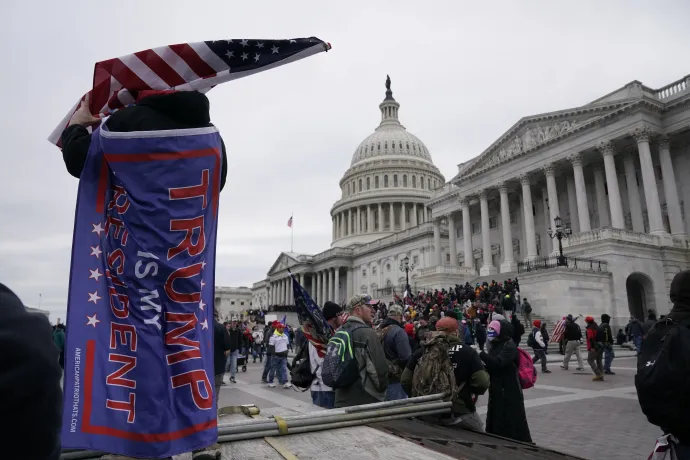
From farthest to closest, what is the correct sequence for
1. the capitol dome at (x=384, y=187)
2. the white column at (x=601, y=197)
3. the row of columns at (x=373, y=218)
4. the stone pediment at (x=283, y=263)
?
the stone pediment at (x=283, y=263) < the capitol dome at (x=384, y=187) < the row of columns at (x=373, y=218) < the white column at (x=601, y=197)

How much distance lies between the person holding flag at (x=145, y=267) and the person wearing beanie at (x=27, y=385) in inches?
38.3

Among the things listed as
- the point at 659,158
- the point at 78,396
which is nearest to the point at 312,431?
the point at 78,396

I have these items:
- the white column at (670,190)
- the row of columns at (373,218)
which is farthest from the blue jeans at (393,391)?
the row of columns at (373,218)

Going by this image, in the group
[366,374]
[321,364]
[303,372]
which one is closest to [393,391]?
[321,364]

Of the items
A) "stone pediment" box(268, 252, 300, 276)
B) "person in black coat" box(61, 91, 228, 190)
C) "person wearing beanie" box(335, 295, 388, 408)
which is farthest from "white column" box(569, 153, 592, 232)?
"stone pediment" box(268, 252, 300, 276)

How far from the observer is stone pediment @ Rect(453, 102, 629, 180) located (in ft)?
120

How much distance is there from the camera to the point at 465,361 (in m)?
5.12

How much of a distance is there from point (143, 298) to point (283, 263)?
9501cm

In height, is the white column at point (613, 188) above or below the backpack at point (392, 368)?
above

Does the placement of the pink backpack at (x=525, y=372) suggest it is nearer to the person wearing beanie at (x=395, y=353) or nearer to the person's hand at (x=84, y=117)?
the person wearing beanie at (x=395, y=353)

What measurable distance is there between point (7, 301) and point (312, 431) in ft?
6.86

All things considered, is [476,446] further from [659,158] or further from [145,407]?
[659,158]

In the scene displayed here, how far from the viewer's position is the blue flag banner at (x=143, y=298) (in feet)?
6.74


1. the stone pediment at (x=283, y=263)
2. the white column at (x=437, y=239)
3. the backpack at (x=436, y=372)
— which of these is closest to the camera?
the backpack at (x=436, y=372)
